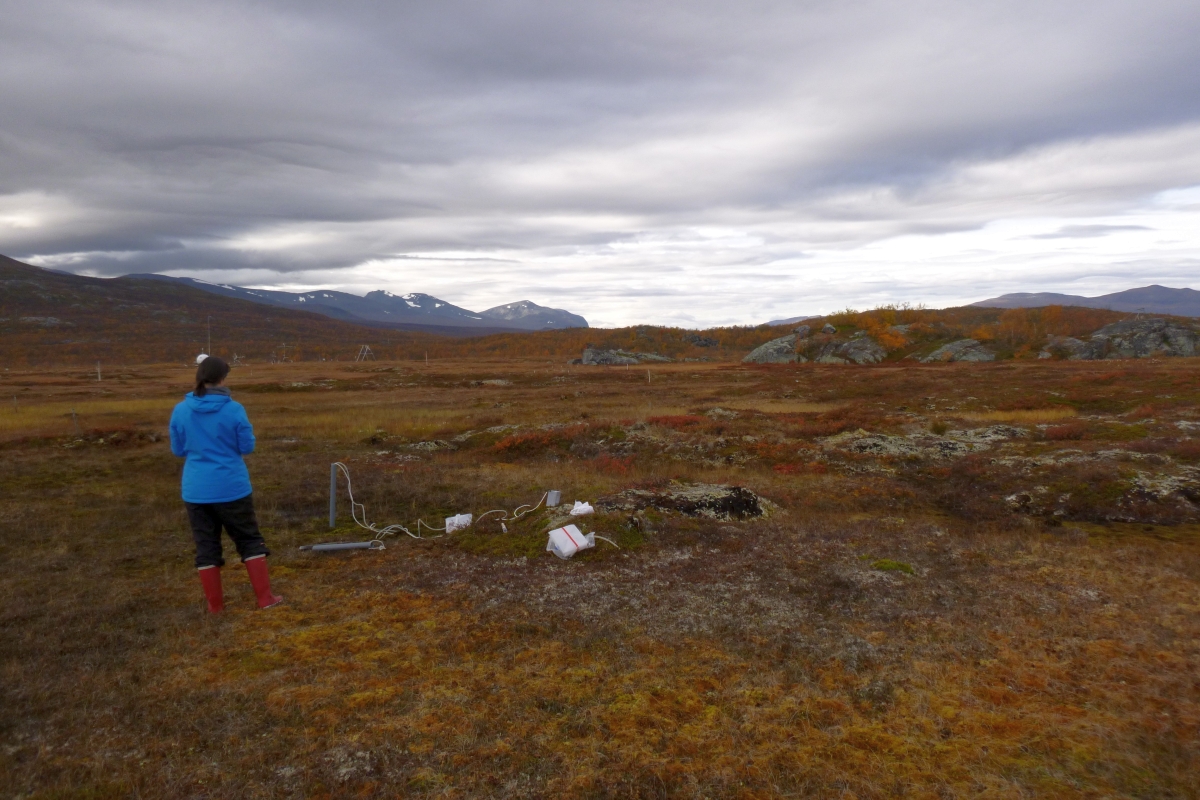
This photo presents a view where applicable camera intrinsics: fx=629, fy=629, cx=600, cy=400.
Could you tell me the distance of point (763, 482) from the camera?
14.9 meters

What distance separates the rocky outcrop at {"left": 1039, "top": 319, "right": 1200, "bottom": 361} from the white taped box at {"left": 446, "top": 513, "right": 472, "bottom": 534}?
2742 inches

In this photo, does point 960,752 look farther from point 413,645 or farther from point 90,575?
point 90,575

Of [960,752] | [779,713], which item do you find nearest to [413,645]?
[779,713]

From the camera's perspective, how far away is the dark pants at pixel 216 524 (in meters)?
6.87

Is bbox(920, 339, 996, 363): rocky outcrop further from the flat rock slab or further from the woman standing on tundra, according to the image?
the woman standing on tundra

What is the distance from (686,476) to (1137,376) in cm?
3199

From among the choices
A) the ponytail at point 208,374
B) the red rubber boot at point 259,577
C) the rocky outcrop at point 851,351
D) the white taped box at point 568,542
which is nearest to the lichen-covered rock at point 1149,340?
the rocky outcrop at point 851,351

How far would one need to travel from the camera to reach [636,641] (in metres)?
6.50

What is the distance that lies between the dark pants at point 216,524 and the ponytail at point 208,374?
1.25 metres

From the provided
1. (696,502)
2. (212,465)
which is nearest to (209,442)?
(212,465)

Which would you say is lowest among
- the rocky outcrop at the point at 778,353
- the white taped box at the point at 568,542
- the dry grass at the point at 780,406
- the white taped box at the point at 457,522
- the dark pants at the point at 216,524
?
the dry grass at the point at 780,406

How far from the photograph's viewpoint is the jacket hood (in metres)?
6.70

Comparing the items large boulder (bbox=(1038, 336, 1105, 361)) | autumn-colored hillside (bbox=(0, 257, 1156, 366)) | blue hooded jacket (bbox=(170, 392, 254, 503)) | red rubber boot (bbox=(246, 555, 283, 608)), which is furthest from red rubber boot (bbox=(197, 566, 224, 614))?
large boulder (bbox=(1038, 336, 1105, 361))

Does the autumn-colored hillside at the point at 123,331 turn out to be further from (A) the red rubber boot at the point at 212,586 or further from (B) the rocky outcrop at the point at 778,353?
(A) the red rubber boot at the point at 212,586
